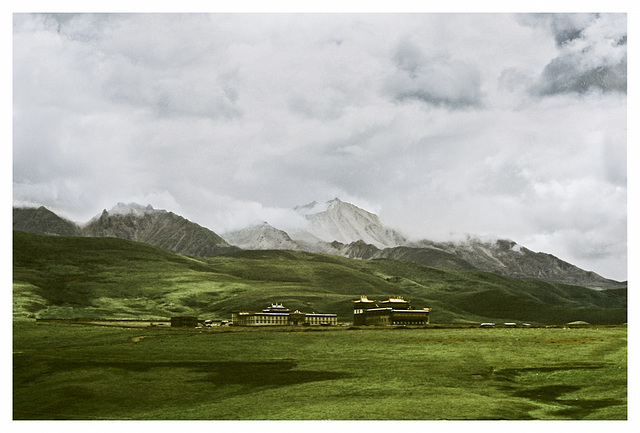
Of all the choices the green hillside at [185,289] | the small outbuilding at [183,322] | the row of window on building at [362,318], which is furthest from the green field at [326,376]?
the green hillside at [185,289]

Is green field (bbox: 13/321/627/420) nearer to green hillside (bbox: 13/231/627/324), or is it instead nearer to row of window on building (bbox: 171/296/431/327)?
row of window on building (bbox: 171/296/431/327)

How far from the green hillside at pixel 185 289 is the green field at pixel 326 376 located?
146ft

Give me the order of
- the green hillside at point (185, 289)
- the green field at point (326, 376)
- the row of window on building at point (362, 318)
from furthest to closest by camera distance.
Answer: the green hillside at point (185, 289)
the row of window on building at point (362, 318)
the green field at point (326, 376)

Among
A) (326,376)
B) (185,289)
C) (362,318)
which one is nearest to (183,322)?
(362,318)

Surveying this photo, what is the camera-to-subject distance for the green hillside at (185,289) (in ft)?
382

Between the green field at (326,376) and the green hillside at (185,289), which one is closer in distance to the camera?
the green field at (326,376)

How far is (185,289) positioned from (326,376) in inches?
4108

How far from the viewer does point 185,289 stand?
142750 millimetres

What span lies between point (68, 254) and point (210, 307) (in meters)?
44.4

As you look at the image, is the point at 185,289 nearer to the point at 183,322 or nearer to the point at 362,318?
the point at 183,322

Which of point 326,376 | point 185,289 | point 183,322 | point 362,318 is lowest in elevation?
point 326,376

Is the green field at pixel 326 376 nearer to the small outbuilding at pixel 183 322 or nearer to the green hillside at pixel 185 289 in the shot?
the small outbuilding at pixel 183 322

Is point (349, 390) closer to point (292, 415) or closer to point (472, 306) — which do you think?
point (292, 415)
